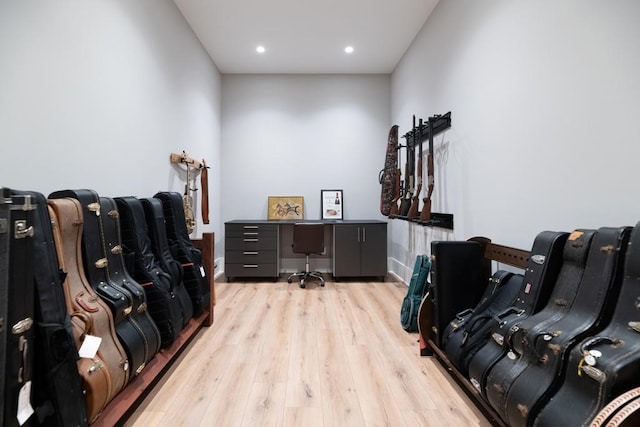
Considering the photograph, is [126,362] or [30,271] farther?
[126,362]

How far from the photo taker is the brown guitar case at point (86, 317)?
1178 millimetres

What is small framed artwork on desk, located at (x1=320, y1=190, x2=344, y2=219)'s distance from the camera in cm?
475

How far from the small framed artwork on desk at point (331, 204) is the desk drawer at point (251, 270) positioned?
3.80ft

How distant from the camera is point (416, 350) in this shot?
2277 mm

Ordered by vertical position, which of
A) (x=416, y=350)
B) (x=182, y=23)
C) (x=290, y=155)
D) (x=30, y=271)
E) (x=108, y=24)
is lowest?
(x=416, y=350)

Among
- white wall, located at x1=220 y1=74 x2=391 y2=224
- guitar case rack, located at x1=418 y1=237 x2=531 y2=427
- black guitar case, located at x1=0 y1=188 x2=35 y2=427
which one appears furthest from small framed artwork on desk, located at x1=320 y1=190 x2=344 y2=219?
black guitar case, located at x1=0 y1=188 x2=35 y2=427

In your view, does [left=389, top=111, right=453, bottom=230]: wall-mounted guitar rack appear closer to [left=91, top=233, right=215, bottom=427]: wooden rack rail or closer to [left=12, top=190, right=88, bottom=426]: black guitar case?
[left=91, top=233, right=215, bottom=427]: wooden rack rail

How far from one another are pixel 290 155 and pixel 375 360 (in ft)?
11.1

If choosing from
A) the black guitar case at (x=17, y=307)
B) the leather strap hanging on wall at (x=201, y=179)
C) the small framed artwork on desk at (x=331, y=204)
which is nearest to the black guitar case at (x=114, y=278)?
the black guitar case at (x=17, y=307)

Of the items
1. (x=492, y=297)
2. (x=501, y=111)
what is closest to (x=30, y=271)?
(x=492, y=297)

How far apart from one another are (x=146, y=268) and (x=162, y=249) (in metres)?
0.26

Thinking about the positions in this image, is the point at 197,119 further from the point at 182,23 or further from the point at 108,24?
the point at 108,24

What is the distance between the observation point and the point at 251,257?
13.9 feet

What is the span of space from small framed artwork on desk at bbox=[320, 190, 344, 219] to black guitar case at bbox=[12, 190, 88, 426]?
3788mm
